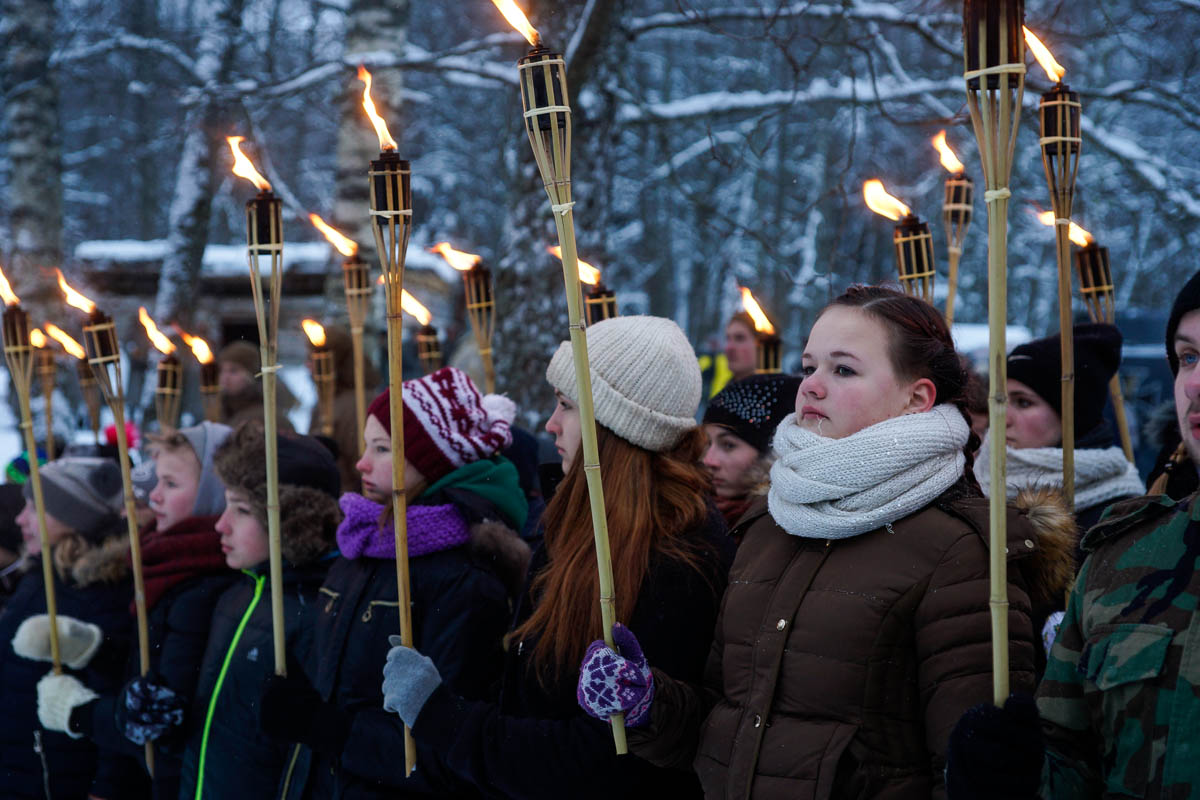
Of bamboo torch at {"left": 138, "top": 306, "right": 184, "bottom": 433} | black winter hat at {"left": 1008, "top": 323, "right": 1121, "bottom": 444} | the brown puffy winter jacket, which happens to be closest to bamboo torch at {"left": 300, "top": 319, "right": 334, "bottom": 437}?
bamboo torch at {"left": 138, "top": 306, "right": 184, "bottom": 433}

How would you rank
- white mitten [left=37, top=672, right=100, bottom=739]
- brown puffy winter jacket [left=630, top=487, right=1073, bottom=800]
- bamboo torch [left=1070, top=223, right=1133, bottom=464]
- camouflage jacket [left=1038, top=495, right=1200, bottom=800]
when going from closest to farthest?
camouflage jacket [left=1038, top=495, right=1200, bottom=800] < brown puffy winter jacket [left=630, top=487, right=1073, bottom=800] < bamboo torch [left=1070, top=223, right=1133, bottom=464] < white mitten [left=37, top=672, right=100, bottom=739]

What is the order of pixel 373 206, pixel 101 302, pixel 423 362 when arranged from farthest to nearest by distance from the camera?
pixel 101 302 → pixel 423 362 → pixel 373 206

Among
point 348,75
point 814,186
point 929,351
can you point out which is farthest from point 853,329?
point 814,186

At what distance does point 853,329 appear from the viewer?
6.95ft

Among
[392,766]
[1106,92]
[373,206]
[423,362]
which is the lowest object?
[392,766]

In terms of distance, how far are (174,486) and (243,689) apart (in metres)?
0.92

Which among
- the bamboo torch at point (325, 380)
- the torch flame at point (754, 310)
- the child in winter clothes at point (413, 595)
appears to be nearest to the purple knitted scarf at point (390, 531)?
the child in winter clothes at point (413, 595)

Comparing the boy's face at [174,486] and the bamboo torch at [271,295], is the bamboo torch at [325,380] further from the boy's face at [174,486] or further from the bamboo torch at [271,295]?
the bamboo torch at [271,295]

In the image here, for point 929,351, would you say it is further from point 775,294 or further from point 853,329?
point 775,294

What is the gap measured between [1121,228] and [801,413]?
72.6 feet

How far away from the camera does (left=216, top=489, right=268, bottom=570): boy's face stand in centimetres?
344

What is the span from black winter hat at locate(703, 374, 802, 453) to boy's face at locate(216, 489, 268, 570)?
1.41 metres

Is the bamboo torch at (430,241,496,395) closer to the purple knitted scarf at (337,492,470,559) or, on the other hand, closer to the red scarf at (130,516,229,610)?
the red scarf at (130,516,229,610)

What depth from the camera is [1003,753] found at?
1529 mm
